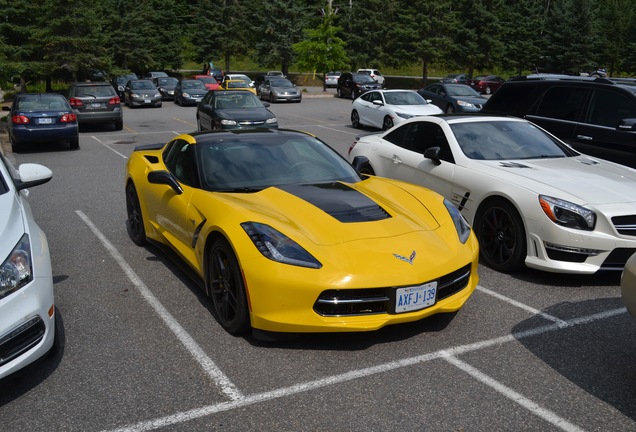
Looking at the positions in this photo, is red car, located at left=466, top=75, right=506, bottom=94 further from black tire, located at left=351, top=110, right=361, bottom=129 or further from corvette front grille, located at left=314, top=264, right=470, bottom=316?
corvette front grille, located at left=314, top=264, right=470, bottom=316

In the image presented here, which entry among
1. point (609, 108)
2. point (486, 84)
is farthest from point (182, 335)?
point (486, 84)

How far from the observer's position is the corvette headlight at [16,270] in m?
3.65

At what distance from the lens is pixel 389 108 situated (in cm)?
2011

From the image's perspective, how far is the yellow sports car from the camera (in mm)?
4262

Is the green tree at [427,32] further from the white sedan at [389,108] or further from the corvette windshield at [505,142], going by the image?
the corvette windshield at [505,142]

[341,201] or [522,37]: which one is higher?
[522,37]

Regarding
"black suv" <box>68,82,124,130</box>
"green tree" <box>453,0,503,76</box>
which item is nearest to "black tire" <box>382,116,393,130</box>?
"black suv" <box>68,82,124,130</box>

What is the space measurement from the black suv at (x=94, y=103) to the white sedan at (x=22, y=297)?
1743 cm

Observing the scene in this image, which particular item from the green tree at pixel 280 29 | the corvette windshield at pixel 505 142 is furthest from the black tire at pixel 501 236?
the green tree at pixel 280 29

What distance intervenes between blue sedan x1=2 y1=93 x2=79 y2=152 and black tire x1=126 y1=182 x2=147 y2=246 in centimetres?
1003

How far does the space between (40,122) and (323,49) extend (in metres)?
34.6

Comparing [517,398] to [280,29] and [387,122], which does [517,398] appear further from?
[280,29]

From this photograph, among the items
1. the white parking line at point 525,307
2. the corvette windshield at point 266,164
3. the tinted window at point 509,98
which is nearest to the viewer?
the white parking line at point 525,307

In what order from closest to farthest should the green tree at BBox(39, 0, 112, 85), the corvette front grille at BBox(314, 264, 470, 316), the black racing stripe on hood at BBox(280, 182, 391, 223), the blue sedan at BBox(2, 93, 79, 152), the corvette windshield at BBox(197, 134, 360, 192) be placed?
the corvette front grille at BBox(314, 264, 470, 316) → the black racing stripe on hood at BBox(280, 182, 391, 223) → the corvette windshield at BBox(197, 134, 360, 192) → the blue sedan at BBox(2, 93, 79, 152) → the green tree at BBox(39, 0, 112, 85)
